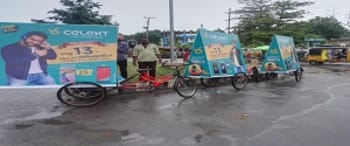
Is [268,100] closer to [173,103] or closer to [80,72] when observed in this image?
[173,103]

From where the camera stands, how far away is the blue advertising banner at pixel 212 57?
11.0 metres

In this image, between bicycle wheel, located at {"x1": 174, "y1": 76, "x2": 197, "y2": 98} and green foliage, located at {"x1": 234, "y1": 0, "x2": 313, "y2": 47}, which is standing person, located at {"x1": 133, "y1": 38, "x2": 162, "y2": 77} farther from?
green foliage, located at {"x1": 234, "y1": 0, "x2": 313, "y2": 47}

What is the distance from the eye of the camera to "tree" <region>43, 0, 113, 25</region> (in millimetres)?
20453

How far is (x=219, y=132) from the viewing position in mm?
5633

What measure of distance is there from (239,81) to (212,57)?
1.30 metres

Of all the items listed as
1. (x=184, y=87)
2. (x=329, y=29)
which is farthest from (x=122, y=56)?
(x=329, y=29)

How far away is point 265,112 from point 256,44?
109ft

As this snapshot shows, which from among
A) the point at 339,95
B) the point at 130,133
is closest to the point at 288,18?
the point at 339,95

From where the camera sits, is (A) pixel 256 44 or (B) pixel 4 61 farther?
(A) pixel 256 44

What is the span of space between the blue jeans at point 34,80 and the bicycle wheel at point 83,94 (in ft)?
1.27

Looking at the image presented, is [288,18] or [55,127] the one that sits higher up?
[288,18]

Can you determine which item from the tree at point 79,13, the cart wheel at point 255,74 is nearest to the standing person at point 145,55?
the cart wheel at point 255,74

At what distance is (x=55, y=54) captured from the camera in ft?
25.2

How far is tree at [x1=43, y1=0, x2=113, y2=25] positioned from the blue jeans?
13323mm
